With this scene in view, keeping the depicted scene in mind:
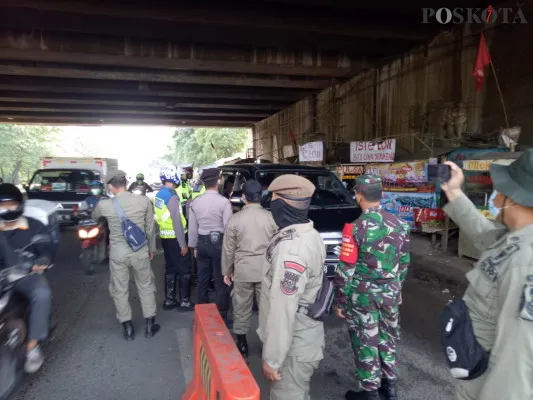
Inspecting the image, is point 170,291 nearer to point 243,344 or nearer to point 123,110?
point 243,344

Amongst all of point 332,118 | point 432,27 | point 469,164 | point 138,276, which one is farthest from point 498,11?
point 138,276

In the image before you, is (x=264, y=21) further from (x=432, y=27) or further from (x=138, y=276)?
(x=138, y=276)

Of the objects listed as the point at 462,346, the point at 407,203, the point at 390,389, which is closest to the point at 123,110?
the point at 407,203

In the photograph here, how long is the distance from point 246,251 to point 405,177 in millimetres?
5709

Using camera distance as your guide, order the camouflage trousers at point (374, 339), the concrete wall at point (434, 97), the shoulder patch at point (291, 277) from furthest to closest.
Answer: the concrete wall at point (434, 97) < the camouflage trousers at point (374, 339) < the shoulder patch at point (291, 277)

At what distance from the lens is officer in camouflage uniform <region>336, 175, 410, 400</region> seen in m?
2.82

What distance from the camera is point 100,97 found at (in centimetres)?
1569

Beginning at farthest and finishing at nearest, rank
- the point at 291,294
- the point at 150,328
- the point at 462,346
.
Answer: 1. the point at 150,328
2. the point at 291,294
3. the point at 462,346

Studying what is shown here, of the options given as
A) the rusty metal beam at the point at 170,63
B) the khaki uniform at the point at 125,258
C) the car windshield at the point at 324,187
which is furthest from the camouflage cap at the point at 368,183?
the rusty metal beam at the point at 170,63

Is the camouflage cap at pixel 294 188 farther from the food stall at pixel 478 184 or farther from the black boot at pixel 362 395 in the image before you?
the food stall at pixel 478 184

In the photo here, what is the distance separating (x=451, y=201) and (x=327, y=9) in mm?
8149

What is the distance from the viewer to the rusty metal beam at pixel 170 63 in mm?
9867

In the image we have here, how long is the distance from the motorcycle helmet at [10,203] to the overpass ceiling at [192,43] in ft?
20.3

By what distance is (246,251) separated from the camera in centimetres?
368
